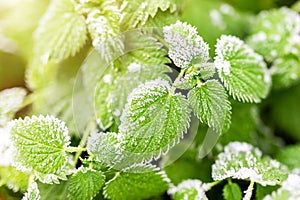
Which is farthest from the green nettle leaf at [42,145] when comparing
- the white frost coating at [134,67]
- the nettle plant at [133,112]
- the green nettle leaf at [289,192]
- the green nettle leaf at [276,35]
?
the green nettle leaf at [276,35]

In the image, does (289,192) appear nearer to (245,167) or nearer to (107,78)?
(245,167)

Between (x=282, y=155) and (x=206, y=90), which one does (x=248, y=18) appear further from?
(x=206, y=90)

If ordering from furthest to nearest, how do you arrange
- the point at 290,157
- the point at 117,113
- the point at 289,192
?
the point at 290,157, the point at 117,113, the point at 289,192

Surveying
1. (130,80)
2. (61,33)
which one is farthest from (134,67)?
(61,33)

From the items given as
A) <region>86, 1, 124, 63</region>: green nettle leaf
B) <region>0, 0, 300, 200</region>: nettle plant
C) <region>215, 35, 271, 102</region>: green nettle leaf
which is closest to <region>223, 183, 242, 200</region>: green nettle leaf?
<region>0, 0, 300, 200</region>: nettle plant

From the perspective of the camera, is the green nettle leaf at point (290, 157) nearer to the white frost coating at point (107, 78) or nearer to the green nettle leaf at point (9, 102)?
the white frost coating at point (107, 78)

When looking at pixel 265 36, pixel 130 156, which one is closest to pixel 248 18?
pixel 265 36
